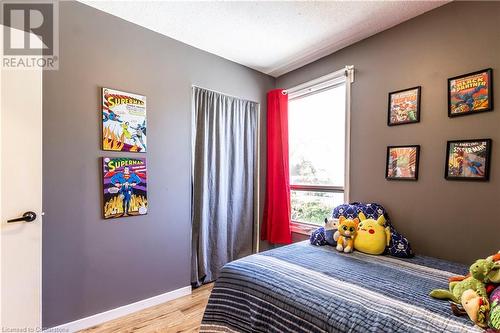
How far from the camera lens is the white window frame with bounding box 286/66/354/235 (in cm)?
251

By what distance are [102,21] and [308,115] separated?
2281 millimetres

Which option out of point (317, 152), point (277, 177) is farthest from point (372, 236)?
point (277, 177)

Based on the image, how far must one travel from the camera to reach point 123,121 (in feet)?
6.95

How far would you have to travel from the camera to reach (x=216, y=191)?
2.75 m

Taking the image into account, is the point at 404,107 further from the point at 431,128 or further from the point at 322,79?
the point at 322,79

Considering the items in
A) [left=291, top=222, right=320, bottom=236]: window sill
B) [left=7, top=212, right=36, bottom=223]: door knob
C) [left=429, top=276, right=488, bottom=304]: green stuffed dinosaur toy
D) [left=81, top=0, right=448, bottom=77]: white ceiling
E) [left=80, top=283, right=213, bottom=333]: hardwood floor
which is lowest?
[left=80, top=283, right=213, bottom=333]: hardwood floor

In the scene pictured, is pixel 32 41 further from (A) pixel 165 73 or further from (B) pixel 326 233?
(B) pixel 326 233

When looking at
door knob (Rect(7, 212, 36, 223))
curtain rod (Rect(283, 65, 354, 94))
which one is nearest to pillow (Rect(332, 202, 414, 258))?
curtain rod (Rect(283, 65, 354, 94))

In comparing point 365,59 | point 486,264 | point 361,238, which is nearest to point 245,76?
point 365,59

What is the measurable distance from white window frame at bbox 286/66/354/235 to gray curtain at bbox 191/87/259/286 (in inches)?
23.2

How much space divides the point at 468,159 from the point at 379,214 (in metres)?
0.76

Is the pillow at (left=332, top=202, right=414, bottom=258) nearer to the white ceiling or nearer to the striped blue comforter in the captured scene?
the striped blue comforter

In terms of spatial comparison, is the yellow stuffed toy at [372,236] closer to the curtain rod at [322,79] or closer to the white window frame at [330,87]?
the white window frame at [330,87]

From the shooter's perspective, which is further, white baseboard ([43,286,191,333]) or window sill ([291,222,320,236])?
window sill ([291,222,320,236])
